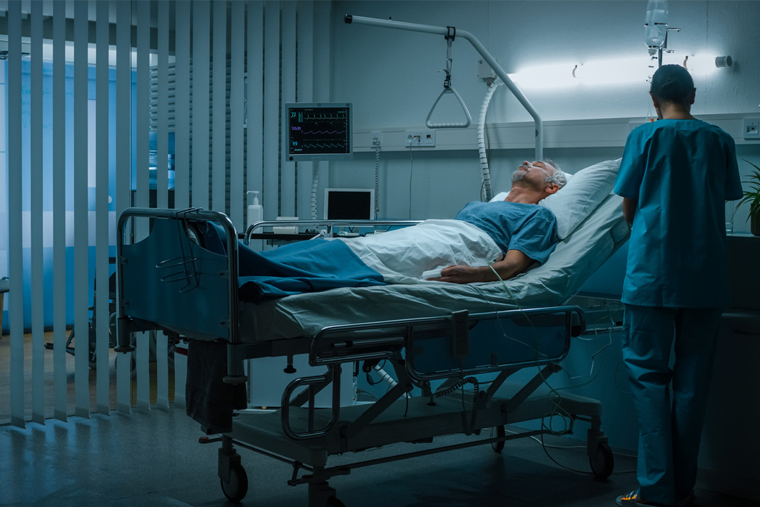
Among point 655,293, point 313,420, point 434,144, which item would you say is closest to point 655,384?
point 655,293

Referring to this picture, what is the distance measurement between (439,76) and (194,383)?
2.71m

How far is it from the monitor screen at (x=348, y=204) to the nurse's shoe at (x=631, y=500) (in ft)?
7.38

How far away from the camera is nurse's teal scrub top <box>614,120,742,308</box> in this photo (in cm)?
248

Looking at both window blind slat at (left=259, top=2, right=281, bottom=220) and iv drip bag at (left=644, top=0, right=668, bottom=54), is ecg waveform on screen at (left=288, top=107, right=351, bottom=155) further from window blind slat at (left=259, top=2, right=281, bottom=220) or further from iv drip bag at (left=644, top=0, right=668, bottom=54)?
iv drip bag at (left=644, top=0, right=668, bottom=54)

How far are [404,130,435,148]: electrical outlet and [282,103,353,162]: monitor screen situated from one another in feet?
1.40

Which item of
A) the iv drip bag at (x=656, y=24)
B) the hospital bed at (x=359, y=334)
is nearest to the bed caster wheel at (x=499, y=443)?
the hospital bed at (x=359, y=334)

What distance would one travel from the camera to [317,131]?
4.20 m

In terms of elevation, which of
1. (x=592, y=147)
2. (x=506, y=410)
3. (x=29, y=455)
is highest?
(x=592, y=147)

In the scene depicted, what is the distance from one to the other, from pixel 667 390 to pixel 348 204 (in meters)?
2.34

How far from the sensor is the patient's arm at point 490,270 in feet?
8.84

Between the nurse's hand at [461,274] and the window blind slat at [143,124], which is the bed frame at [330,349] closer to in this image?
the nurse's hand at [461,274]

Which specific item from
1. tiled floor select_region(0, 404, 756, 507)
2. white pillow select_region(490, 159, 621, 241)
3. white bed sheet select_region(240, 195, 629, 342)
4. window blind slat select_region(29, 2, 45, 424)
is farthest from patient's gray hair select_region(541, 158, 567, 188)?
window blind slat select_region(29, 2, 45, 424)

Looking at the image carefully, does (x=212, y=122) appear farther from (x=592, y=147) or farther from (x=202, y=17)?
(x=592, y=147)

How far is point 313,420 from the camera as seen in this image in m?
2.43
